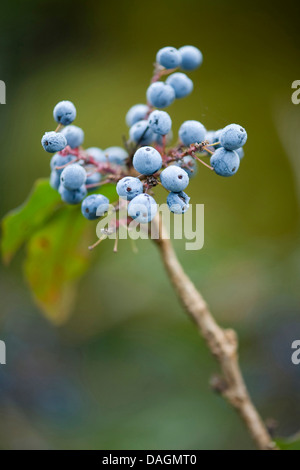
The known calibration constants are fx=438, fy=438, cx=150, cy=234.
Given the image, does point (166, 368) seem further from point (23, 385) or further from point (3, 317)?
point (3, 317)

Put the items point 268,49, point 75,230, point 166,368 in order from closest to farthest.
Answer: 1. point 75,230
2. point 166,368
3. point 268,49

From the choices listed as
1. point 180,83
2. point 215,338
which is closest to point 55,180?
point 180,83

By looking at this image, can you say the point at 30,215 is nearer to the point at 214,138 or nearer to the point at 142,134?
the point at 142,134

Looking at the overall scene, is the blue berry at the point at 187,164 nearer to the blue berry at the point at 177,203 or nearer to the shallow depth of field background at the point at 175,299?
the blue berry at the point at 177,203

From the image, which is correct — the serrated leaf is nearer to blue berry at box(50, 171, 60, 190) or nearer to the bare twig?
blue berry at box(50, 171, 60, 190)

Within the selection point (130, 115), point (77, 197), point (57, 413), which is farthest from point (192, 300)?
point (57, 413)

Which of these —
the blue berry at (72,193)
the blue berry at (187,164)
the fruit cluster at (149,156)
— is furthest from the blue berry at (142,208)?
the blue berry at (72,193)
